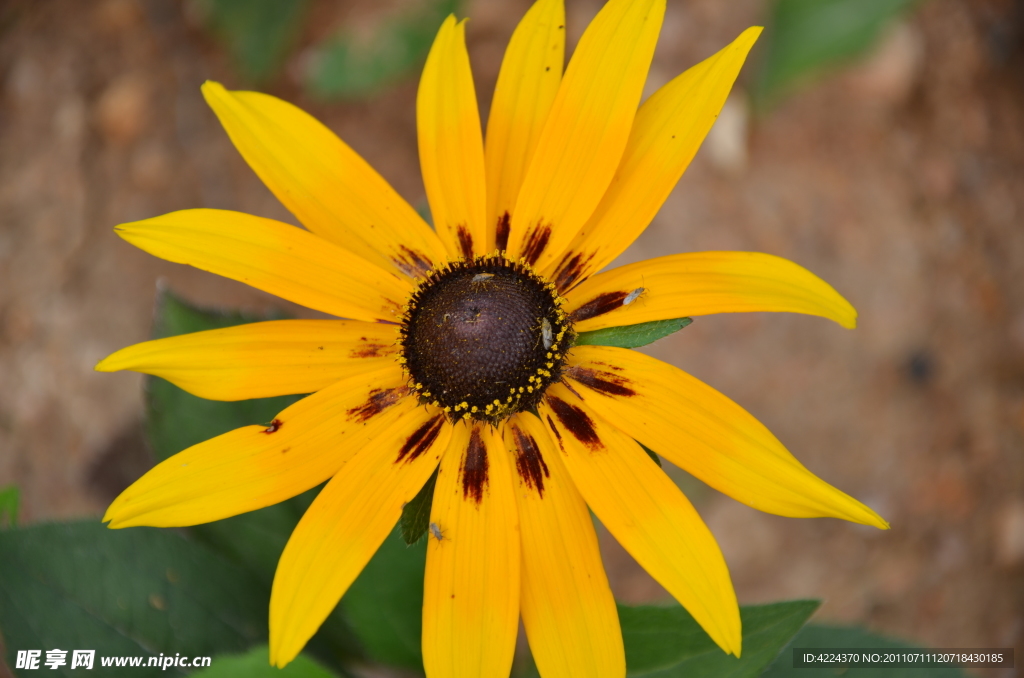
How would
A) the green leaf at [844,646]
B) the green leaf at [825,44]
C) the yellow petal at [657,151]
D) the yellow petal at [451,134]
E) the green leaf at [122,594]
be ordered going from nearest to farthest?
the yellow petal at [657,151], the yellow petal at [451,134], the green leaf at [122,594], the green leaf at [844,646], the green leaf at [825,44]

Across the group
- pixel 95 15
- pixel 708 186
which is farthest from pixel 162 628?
pixel 95 15

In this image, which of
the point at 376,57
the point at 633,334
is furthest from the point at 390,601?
the point at 376,57

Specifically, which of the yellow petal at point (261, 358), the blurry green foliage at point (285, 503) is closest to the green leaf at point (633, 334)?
the yellow petal at point (261, 358)

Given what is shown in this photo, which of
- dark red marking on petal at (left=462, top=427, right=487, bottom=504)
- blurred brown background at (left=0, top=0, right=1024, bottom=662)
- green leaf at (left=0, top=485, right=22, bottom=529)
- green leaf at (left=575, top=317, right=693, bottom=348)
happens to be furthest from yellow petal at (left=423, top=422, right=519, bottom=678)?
blurred brown background at (left=0, top=0, right=1024, bottom=662)

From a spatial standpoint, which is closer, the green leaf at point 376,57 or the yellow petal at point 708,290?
the yellow petal at point 708,290

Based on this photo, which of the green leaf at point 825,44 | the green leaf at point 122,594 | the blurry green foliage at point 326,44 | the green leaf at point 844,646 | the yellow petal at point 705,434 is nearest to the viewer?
the yellow petal at point 705,434

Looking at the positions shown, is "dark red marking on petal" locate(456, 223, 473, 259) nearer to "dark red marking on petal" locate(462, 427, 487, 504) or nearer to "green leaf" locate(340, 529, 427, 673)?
"dark red marking on petal" locate(462, 427, 487, 504)

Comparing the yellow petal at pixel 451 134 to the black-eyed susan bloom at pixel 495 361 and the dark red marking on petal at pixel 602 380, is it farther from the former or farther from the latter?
the dark red marking on petal at pixel 602 380
